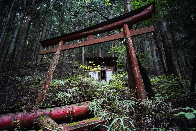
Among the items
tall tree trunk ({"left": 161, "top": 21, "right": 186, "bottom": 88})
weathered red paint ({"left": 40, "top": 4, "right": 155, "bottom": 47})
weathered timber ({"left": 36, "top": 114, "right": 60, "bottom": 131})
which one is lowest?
weathered timber ({"left": 36, "top": 114, "right": 60, "bottom": 131})

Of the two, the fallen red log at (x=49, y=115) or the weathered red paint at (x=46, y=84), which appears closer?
the fallen red log at (x=49, y=115)

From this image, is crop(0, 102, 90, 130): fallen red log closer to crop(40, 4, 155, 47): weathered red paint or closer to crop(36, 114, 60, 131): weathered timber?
crop(36, 114, 60, 131): weathered timber

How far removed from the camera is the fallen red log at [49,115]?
8.89 ft

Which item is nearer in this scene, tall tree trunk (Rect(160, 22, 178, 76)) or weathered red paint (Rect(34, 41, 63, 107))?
weathered red paint (Rect(34, 41, 63, 107))

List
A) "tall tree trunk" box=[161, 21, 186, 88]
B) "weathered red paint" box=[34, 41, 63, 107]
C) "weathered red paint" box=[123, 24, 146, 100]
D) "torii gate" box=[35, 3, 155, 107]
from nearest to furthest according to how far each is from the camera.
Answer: "weathered red paint" box=[123, 24, 146, 100], "torii gate" box=[35, 3, 155, 107], "weathered red paint" box=[34, 41, 63, 107], "tall tree trunk" box=[161, 21, 186, 88]

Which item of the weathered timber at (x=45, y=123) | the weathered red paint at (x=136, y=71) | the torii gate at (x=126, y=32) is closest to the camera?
the weathered timber at (x=45, y=123)

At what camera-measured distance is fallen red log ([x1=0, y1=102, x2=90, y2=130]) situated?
2.71 m

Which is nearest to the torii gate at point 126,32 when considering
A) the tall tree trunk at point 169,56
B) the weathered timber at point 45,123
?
the weathered timber at point 45,123

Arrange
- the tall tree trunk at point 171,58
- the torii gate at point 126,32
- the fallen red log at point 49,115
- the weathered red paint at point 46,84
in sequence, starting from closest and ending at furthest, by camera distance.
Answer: the fallen red log at point 49,115 < the torii gate at point 126,32 < the weathered red paint at point 46,84 < the tall tree trunk at point 171,58

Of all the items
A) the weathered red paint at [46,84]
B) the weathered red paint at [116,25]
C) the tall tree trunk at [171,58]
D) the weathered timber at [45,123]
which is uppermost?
the weathered red paint at [116,25]

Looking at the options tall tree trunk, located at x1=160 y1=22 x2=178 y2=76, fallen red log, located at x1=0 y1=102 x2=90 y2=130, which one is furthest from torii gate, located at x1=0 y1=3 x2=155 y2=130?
tall tree trunk, located at x1=160 y1=22 x2=178 y2=76

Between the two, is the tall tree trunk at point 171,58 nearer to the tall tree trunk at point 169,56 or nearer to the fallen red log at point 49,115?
the tall tree trunk at point 169,56

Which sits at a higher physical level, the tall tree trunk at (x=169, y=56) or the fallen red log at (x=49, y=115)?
the tall tree trunk at (x=169, y=56)

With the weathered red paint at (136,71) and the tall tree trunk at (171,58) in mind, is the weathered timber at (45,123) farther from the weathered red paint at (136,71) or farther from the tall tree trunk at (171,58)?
the tall tree trunk at (171,58)
